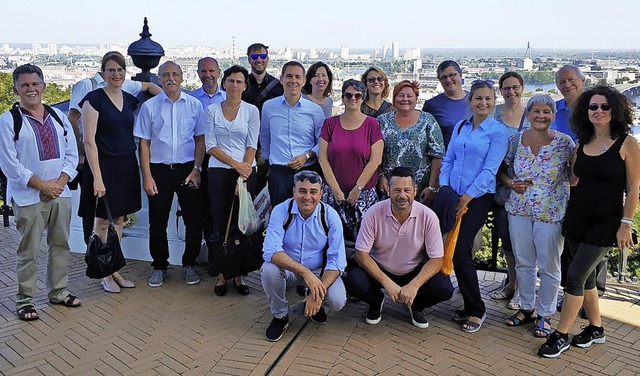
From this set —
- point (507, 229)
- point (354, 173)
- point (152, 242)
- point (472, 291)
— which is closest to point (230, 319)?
point (152, 242)

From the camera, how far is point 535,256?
418cm

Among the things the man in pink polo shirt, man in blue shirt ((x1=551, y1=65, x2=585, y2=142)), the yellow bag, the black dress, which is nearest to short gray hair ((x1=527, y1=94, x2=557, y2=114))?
man in blue shirt ((x1=551, y1=65, x2=585, y2=142))

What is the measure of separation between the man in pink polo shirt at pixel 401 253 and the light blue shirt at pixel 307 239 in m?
0.19

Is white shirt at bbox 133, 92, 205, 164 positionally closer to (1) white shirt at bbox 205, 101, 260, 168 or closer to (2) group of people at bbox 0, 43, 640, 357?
(2) group of people at bbox 0, 43, 640, 357

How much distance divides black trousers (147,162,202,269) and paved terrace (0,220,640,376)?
0.36 metres

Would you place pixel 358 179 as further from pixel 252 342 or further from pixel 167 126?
pixel 167 126

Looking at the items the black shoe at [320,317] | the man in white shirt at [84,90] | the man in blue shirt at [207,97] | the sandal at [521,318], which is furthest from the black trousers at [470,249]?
the man in white shirt at [84,90]

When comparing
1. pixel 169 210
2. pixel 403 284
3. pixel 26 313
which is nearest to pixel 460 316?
pixel 403 284

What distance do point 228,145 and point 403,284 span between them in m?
1.77

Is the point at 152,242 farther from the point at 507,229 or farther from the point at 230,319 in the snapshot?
the point at 507,229

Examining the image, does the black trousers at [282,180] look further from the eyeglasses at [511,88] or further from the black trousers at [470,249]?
the eyeglasses at [511,88]

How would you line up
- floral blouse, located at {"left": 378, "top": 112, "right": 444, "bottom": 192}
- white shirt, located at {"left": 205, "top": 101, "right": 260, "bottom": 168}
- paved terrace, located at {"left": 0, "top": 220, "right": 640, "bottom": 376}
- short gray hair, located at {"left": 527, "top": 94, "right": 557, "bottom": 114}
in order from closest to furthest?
paved terrace, located at {"left": 0, "top": 220, "right": 640, "bottom": 376} < short gray hair, located at {"left": 527, "top": 94, "right": 557, "bottom": 114} < floral blouse, located at {"left": 378, "top": 112, "right": 444, "bottom": 192} < white shirt, located at {"left": 205, "top": 101, "right": 260, "bottom": 168}

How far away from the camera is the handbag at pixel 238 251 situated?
4.70m

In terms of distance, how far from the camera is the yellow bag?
4.23 metres
